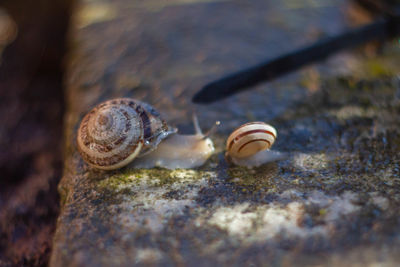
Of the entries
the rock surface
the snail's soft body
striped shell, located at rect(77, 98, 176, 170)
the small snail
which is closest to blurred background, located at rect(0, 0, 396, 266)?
the rock surface

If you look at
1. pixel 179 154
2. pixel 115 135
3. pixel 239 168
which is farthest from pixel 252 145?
pixel 115 135

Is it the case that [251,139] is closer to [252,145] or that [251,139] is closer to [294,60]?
[252,145]

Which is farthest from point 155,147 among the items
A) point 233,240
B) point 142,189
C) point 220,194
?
point 233,240

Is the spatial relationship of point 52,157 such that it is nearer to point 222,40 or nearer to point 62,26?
point 222,40

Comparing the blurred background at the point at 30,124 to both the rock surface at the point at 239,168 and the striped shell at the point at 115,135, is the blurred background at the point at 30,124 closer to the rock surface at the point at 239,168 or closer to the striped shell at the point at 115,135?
the rock surface at the point at 239,168

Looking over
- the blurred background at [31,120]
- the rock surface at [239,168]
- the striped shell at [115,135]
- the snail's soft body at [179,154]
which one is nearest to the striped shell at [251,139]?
the rock surface at [239,168]
